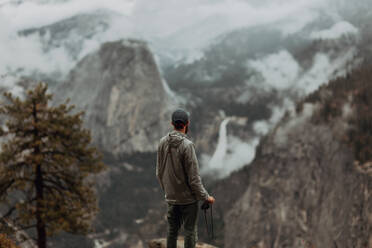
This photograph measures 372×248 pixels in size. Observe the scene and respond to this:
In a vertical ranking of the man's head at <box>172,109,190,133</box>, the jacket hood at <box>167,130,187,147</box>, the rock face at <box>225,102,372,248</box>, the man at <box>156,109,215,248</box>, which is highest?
the man's head at <box>172,109,190,133</box>

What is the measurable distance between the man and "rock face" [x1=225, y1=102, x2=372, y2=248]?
221ft

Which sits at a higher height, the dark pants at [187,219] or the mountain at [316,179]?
the dark pants at [187,219]

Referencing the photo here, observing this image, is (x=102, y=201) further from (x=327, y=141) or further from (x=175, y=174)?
(x=175, y=174)

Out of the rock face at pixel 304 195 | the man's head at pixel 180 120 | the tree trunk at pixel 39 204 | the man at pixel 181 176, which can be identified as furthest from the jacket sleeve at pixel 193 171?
the rock face at pixel 304 195

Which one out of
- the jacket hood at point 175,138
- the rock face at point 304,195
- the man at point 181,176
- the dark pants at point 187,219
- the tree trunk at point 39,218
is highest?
the jacket hood at point 175,138

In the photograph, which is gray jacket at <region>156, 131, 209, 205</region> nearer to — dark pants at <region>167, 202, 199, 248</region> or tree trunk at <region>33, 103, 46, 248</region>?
dark pants at <region>167, 202, 199, 248</region>

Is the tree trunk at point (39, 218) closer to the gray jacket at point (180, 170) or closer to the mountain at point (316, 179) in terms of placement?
the gray jacket at point (180, 170)

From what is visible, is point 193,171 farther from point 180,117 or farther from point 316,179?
point 316,179

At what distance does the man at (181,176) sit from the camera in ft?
43.0

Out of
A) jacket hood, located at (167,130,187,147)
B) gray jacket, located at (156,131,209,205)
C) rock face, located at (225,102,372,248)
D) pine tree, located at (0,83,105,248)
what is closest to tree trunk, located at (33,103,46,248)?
pine tree, located at (0,83,105,248)

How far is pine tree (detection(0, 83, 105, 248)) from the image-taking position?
26875mm

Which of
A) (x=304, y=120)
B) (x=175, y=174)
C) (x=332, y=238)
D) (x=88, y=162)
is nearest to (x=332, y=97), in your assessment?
(x=304, y=120)

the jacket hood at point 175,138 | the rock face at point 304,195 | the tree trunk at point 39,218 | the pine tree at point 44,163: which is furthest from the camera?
the rock face at point 304,195

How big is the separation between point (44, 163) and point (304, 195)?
3515 inches
